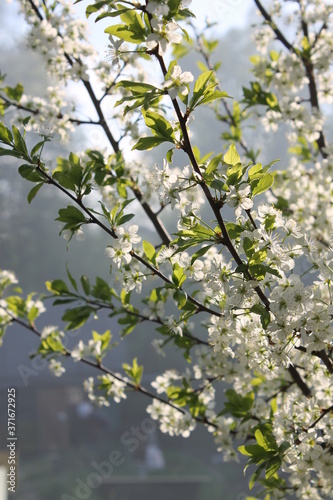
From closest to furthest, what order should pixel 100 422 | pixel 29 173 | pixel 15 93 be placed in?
pixel 29 173 → pixel 15 93 → pixel 100 422

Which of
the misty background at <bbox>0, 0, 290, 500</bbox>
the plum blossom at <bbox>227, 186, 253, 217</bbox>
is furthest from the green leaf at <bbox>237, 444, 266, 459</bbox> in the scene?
the misty background at <bbox>0, 0, 290, 500</bbox>

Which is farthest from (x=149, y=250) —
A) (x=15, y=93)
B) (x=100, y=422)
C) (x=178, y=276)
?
(x=100, y=422)

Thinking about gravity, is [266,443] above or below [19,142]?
below

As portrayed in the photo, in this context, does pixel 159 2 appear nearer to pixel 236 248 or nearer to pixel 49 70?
pixel 236 248

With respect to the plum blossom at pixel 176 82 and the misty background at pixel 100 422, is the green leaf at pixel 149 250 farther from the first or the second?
the misty background at pixel 100 422

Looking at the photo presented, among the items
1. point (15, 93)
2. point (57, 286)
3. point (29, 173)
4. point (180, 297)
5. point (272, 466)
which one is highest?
point (15, 93)

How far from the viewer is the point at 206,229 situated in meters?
0.57

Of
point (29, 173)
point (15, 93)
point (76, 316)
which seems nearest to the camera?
point (29, 173)

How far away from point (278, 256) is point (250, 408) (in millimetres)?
409

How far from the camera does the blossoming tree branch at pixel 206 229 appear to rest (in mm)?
543

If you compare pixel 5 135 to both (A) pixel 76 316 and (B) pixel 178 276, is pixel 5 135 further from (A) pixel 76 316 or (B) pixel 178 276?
(A) pixel 76 316

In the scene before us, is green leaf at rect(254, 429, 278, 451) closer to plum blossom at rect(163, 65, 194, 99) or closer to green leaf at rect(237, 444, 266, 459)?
green leaf at rect(237, 444, 266, 459)

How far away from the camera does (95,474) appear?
2439 millimetres

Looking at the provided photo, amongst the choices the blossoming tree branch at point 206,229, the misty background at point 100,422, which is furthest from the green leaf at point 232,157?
the misty background at point 100,422
